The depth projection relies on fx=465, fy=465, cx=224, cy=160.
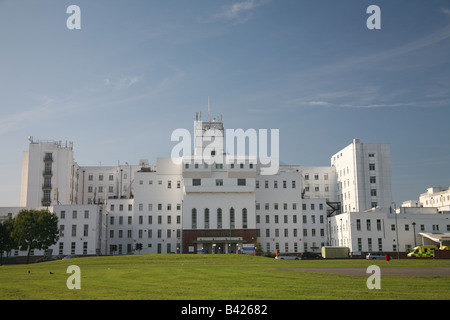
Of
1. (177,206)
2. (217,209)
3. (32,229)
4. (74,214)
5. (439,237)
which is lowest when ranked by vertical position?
(439,237)

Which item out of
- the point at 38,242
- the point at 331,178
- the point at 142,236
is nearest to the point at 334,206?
the point at 331,178

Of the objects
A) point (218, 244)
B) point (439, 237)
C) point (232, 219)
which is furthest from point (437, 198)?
point (218, 244)

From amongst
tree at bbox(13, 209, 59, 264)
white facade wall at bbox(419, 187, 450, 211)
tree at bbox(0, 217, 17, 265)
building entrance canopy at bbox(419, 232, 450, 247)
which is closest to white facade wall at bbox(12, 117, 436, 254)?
building entrance canopy at bbox(419, 232, 450, 247)

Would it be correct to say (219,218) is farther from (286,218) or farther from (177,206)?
(286,218)

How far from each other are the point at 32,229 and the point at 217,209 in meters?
37.3

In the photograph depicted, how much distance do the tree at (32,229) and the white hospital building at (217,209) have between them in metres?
13.2

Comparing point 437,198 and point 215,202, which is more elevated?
point 437,198

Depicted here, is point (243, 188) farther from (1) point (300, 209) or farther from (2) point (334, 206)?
(2) point (334, 206)

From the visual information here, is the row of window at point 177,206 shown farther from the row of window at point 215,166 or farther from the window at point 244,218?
the row of window at point 215,166

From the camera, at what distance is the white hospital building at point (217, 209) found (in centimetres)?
9344

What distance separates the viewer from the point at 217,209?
98688mm

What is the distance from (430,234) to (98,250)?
6541 cm
